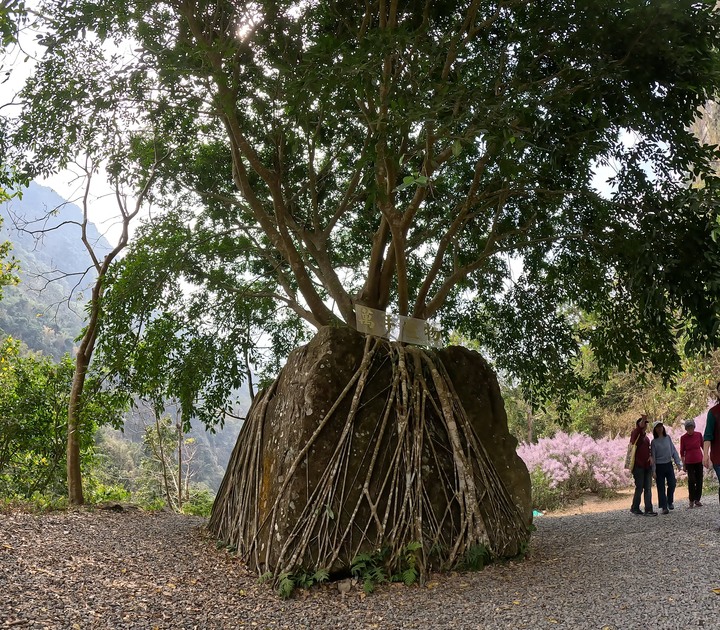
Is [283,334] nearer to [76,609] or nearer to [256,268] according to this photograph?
[256,268]

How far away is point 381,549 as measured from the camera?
536 centimetres

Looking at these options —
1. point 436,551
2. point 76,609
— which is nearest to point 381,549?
point 436,551

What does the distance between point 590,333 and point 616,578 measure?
380cm

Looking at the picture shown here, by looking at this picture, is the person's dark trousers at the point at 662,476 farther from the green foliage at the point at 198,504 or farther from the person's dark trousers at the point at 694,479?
the green foliage at the point at 198,504

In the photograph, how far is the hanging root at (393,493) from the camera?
212 inches

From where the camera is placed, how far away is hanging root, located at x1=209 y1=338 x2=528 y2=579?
5395 millimetres

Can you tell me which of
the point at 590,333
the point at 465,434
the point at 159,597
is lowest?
the point at 159,597

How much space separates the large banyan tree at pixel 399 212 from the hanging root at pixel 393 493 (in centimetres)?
2

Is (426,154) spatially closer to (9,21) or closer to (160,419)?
(9,21)

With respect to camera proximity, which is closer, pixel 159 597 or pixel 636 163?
pixel 159 597

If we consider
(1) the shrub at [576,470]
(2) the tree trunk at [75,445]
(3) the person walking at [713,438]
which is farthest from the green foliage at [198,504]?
(3) the person walking at [713,438]

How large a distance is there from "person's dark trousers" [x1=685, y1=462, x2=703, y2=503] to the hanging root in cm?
303

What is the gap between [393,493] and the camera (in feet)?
18.6

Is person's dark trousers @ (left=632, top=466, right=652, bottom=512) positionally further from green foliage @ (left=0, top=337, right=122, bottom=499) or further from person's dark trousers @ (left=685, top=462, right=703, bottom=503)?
green foliage @ (left=0, top=337, right=122, bottom=499)
